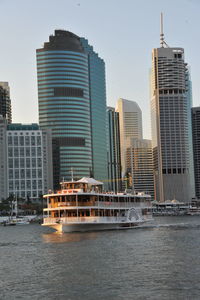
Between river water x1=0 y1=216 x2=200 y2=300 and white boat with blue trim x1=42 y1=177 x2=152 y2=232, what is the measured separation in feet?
44.3

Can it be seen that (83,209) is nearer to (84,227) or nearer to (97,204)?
(84,227)

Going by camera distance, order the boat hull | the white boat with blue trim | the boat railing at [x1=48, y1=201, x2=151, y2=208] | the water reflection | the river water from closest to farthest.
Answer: the river water < the water reflection < the boat hull < the white boat with blue trim < the boat railing at [x1=48, y1=201, x2=151, y2=208]

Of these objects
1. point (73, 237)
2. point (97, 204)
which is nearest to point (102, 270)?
point (73, 237)

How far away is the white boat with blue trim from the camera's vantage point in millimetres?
92188

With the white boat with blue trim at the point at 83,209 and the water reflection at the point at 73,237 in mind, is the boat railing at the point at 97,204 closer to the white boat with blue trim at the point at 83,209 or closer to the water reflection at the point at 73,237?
the white boat with blue trim at the point at 83,209

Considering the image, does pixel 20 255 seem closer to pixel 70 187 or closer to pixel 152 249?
pixel 152 249

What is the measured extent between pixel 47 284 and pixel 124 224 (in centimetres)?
5850

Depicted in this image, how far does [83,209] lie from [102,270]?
41.7m

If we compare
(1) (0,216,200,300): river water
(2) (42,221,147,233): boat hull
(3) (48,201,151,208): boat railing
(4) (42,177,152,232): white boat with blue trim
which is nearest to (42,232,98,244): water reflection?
(2) (42,221,147,233): boat hull

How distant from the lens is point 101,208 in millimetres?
96188

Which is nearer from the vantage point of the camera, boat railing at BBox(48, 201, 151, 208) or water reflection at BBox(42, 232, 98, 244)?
water reflection at BBox(42, 232, 98, 244)

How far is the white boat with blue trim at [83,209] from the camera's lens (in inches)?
3629

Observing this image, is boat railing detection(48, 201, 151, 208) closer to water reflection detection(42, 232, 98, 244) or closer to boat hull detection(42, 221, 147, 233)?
boat hull detection(42, 221, 147, 233)

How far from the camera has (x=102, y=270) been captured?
5172cm
